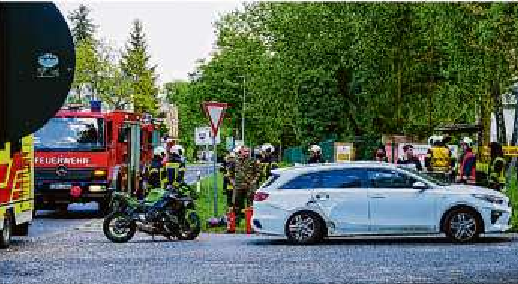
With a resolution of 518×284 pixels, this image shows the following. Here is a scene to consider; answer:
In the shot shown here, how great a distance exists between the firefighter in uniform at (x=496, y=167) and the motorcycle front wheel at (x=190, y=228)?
6449mm

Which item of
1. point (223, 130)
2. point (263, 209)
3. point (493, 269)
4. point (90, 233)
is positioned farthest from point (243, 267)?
point (223, 130)

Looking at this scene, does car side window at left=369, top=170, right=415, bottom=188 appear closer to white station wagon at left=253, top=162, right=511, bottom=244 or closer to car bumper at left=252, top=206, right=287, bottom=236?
white station wagon at left=253, top=162, right=511, bottom=244

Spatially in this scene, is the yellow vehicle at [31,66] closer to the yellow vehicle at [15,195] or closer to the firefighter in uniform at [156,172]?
the yellow vehicle at [15,195]

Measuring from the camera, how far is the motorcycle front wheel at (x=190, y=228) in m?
18.2

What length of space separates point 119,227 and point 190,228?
1.29 metres

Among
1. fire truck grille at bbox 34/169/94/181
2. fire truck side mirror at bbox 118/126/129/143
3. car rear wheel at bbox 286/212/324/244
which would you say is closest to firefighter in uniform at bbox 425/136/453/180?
car rear wheel at bbox 286/212/324/244

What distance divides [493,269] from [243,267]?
3118 mm

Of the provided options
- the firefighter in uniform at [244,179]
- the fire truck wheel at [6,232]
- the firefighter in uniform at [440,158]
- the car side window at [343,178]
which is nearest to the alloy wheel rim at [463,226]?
the car side window at [343,178]

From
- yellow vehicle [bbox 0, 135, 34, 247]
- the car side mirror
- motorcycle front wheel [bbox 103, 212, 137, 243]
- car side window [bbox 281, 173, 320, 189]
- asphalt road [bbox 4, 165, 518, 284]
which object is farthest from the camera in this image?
motorcycle front wheel [bbox 103, 212, 137, 243]

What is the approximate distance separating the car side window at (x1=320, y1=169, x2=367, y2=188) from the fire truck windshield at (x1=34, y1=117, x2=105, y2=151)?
29.0 feet

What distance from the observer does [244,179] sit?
2211 centimetres

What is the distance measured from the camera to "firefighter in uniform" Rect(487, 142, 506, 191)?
20.5 meters

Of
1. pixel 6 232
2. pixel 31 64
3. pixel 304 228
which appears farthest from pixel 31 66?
pixel 304 228

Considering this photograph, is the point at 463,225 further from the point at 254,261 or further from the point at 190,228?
the point at 190,228
